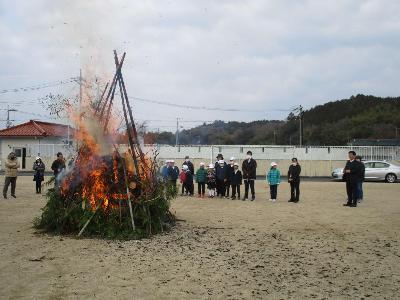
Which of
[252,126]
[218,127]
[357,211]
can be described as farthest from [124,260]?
[252,126]

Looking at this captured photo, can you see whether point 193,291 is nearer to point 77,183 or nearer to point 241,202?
point 77,183

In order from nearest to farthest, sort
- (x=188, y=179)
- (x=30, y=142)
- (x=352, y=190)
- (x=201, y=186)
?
(x=352, y=190) < (x=188, y=179) < (x=201, y=186) < (x=30, y=142)

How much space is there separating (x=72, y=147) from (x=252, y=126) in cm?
7350

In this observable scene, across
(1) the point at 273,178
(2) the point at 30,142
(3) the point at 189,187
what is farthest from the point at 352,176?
(2) the point at 30,142

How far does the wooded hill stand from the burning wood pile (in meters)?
45.0

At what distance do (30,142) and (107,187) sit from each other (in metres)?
37.1

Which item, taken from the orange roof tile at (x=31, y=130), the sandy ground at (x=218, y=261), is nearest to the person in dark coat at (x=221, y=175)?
the sandy ground at (x=218, y=261)

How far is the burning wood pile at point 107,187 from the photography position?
969 cm

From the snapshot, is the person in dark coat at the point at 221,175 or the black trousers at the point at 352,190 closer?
the black trousers at the point at 352,190

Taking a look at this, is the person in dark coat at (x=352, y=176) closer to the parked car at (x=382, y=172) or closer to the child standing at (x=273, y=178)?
the child standing at (x=273, y=178)

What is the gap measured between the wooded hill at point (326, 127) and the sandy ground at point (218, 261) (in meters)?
45.9

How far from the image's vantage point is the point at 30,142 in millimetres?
44062

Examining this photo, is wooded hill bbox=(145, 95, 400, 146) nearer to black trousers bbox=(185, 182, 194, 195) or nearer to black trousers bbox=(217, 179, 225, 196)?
black trousers bbox=(185, 182, 194, 195)

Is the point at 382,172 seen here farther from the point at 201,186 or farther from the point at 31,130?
the point at 31,130
